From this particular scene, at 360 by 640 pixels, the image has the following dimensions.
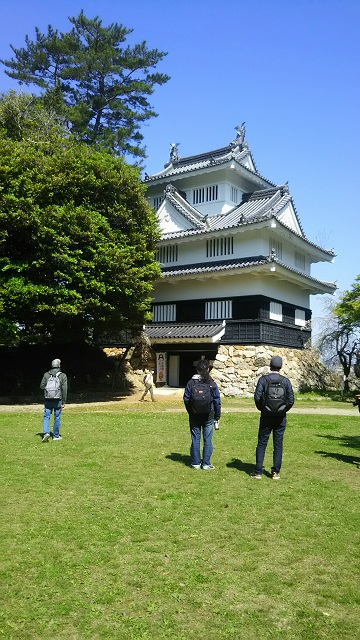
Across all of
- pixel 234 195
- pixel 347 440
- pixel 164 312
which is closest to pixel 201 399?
pixel 347 440

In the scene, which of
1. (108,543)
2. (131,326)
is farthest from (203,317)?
(108,543)

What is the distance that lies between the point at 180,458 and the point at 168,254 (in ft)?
76.7

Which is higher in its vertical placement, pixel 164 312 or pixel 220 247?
pixel 220 247

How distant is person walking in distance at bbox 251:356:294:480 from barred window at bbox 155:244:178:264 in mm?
24057

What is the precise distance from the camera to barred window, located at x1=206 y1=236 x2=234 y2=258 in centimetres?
2950

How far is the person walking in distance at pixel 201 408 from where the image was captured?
9.05 metres

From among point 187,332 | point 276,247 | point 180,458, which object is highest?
point 276,247

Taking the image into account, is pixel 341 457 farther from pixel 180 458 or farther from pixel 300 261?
pixel 300 261

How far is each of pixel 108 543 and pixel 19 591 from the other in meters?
1.32

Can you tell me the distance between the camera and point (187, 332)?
28766 mm

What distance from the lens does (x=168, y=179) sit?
34.9 metres

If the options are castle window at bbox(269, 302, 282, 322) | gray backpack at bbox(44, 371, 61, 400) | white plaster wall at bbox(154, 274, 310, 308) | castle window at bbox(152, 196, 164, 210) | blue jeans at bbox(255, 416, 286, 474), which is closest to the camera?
blue jeans at bbox(255, 416, 286, 474)

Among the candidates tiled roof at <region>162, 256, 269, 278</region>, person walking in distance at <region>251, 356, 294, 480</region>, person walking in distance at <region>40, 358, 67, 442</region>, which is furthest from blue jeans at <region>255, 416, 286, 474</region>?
tiled roof at <region>162, 256, 269, 278</region>

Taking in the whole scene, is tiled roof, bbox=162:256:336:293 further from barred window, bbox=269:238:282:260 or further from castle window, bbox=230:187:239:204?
castle window, bbox=230:187:239:204
